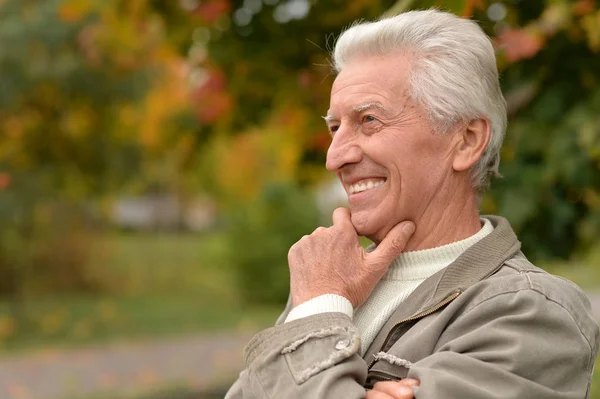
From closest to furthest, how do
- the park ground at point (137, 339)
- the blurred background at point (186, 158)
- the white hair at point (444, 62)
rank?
the white hair at point (444, 62) → the blurred background at point (186, 158) → the park ground at point (137, 339)

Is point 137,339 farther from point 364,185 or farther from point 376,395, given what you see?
point 376,395

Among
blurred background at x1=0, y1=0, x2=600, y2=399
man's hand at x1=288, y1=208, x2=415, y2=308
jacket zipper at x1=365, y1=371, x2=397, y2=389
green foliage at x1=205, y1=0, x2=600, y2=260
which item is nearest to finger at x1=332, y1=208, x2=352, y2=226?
man's hand at x1=288, y1=208, x2=415, y2=308

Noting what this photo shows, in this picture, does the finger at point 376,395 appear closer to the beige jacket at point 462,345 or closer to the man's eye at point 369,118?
the beige jacket at point 462,345

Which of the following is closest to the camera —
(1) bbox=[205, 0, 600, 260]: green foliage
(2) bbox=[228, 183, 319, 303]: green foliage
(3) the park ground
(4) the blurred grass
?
(1) bbox=[205, 0, 600, 260]: green foliage

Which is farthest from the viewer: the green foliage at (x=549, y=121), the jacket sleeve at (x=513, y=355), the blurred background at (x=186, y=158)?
the blurred background at (x=186, y=158)

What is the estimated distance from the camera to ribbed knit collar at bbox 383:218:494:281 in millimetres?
2193

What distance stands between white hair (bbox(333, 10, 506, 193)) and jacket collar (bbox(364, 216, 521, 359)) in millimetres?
239

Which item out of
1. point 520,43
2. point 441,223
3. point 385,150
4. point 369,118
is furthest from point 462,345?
point 520,43

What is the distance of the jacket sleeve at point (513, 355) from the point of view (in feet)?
5.79

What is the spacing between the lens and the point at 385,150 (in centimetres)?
214

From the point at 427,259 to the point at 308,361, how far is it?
0.51 metres

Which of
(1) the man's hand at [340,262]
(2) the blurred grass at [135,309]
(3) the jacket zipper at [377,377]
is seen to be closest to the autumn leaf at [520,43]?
(1) the man's hand at [340,262]

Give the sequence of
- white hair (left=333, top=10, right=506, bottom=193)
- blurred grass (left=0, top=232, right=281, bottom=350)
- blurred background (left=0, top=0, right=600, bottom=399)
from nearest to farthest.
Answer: white hair (left=333, top=10, right=506, bottom=193)
blurred background (left=0, top=0, right=600, bottom=399)
blurred grass (left=0, top=232, right=281, bottom=350)

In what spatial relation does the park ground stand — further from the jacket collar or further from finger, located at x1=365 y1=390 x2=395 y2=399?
finger, located at x1=365 y1=390 x2=395 y2=399
